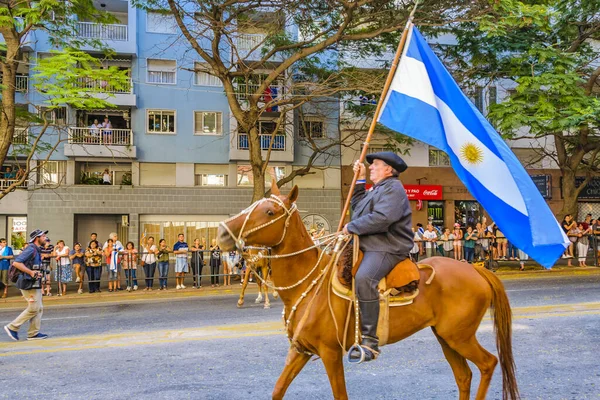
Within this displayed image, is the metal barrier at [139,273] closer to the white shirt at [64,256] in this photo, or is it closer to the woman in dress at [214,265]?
the woman in dress at [214,265]

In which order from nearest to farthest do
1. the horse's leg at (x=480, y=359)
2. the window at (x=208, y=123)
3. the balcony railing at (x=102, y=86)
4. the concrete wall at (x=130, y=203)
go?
the horse's leg at (x=480, y=359) < the balcony railing at (x=102, y=86) < the concrete wall at (x=130, y=203) < the window at (x=208, y=123)

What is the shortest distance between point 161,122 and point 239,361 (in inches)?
974

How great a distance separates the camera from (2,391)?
236 inches

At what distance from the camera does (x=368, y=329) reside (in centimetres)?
461

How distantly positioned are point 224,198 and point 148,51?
31.5ft

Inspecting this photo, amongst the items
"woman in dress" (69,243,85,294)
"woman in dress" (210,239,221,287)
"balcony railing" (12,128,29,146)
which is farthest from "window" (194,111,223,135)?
"woman in dress" (69,243,85,294)

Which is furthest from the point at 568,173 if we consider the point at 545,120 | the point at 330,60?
the point at 330,60

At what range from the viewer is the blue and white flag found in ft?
16.7

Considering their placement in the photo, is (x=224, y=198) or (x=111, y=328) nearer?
(x=111, y=328)

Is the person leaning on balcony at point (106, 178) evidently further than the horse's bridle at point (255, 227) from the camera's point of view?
Yes

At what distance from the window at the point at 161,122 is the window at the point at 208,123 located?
1.45 m

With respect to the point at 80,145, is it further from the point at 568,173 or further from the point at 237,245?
the point at 237,245

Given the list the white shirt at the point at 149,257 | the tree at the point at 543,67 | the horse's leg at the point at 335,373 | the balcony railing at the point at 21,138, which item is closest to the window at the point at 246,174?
the balcony railing at the point at 21,138

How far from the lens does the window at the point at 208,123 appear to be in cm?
3006
